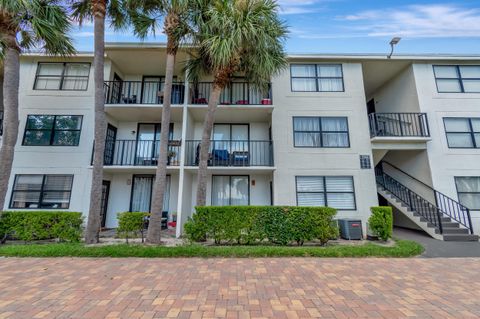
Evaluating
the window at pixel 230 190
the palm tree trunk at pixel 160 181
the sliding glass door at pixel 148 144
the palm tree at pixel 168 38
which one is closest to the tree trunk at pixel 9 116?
the sliding glass door at pixel 148 144

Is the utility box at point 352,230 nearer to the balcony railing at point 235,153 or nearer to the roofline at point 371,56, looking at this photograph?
the balcony railing at point 235,153

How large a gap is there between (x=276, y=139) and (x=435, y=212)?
778 centimetres

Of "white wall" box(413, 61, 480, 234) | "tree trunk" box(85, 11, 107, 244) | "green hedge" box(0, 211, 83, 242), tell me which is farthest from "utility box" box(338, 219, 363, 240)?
"green hedge" box(0, 211, 83, 242)

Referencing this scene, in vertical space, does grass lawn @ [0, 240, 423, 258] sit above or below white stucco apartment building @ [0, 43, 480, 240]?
below

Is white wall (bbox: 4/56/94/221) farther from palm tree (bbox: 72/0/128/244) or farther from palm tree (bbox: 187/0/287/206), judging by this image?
palm tree (bbox: 187/0/287/206)

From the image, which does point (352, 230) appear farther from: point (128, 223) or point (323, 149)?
point (128, 223)

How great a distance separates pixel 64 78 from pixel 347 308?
14.9 m

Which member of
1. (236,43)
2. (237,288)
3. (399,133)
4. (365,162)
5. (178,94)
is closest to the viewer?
(237,288)

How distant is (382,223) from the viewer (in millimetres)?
8328

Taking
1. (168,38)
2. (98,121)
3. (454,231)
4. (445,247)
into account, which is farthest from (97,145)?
(454,231)

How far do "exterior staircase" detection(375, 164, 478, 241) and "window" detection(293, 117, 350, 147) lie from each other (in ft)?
12.3

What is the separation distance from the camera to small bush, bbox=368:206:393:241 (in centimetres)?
830

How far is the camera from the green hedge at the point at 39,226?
25.0 ft

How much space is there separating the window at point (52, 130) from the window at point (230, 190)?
7.24 meters
